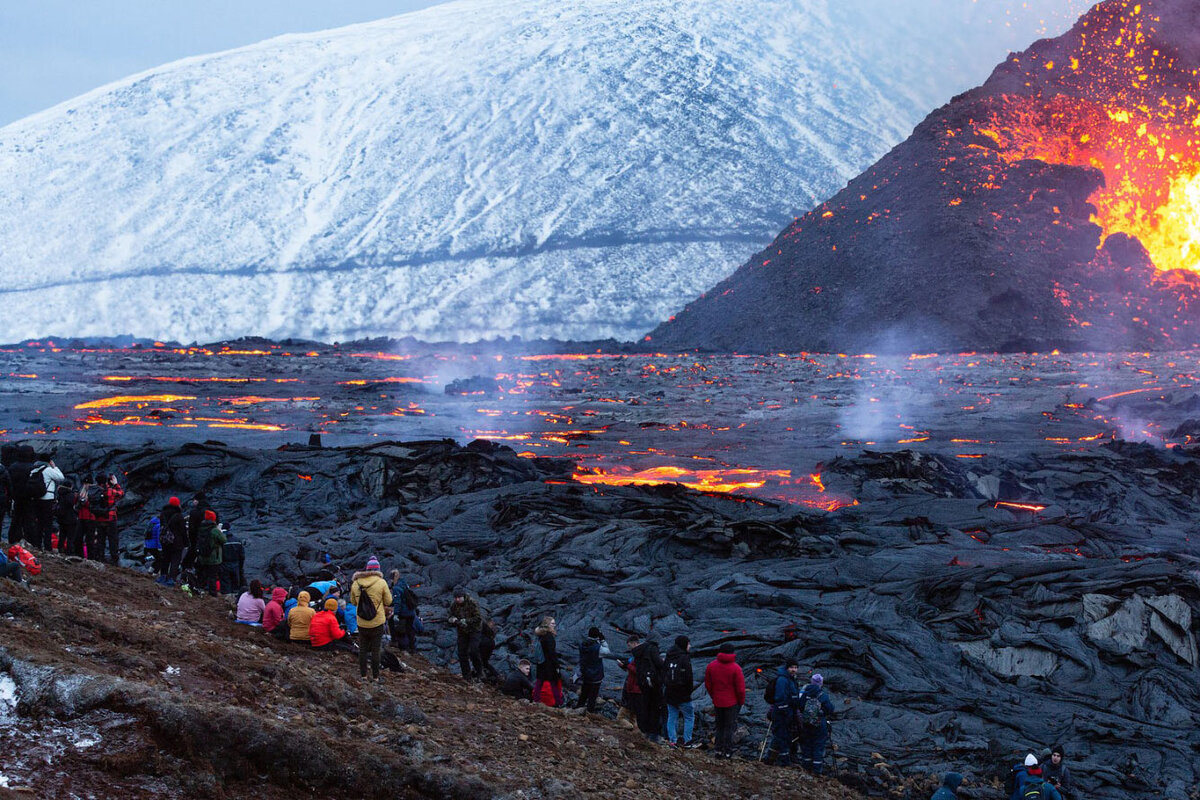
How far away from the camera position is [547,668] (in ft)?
40.2

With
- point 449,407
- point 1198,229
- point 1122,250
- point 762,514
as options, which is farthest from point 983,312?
point 762,514

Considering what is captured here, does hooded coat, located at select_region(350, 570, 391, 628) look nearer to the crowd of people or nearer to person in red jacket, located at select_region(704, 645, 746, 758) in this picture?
the crowd of people

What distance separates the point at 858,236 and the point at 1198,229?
1062 inches

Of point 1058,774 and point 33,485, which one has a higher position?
point 33,485

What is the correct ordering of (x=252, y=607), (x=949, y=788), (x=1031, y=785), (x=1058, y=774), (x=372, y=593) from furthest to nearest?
(x=252, y=607), (x=1058, y=774), (x=372, y=593), (x=1031, y=785), (x=949, y=788)

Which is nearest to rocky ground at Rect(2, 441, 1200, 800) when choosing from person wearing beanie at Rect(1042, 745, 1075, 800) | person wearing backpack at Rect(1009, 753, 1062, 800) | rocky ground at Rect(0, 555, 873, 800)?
person wearing beanie at Rect(1042, 745, 1075, 800)

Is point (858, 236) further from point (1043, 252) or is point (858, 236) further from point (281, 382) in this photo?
point (281, 382)

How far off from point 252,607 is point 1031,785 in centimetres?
816

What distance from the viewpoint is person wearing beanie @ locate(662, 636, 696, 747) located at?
1112 cm

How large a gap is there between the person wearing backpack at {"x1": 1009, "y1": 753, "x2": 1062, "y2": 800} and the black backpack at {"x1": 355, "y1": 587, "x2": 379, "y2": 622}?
5917 mm

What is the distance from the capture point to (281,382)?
59.7 metres

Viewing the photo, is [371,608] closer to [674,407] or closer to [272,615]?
[272,615]

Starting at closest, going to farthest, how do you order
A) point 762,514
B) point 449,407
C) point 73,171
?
1. point 762,514
2. point 449,407
3. point 73,171

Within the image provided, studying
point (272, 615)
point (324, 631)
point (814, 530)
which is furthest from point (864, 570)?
point (272, 615)
